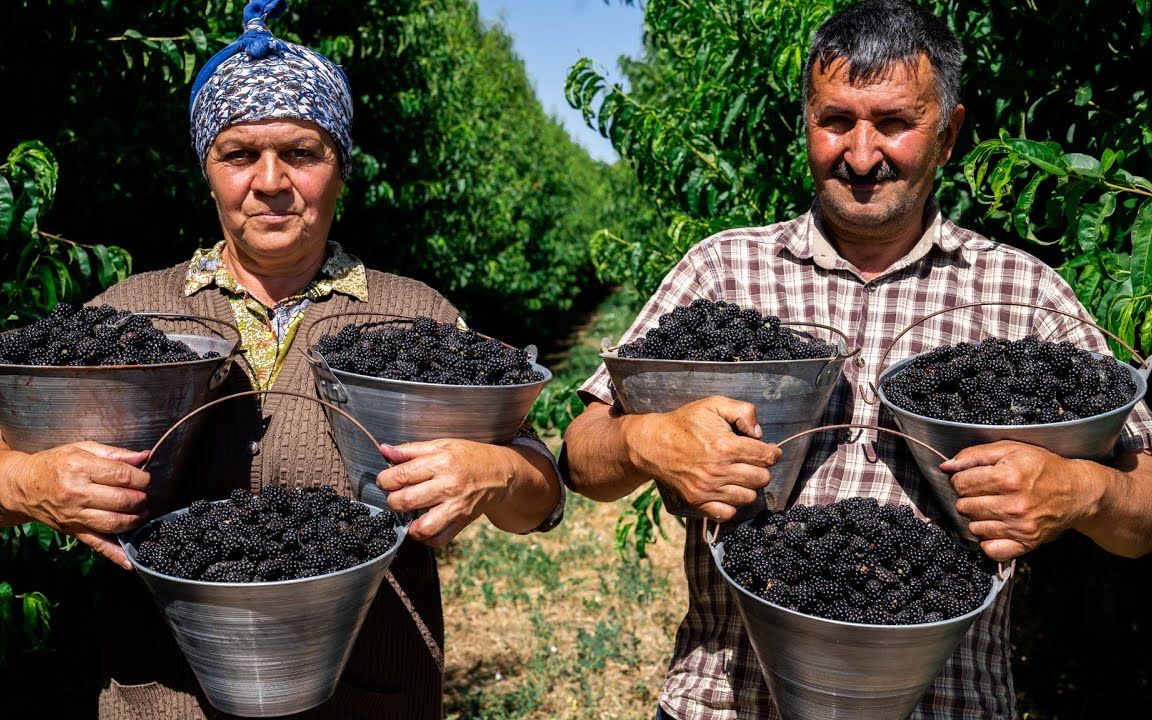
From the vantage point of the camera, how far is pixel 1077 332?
206 cm

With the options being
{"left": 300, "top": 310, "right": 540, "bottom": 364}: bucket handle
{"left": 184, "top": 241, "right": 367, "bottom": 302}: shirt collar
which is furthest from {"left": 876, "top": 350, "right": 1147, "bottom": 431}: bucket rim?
{"left": 184, "top": 241, "right": 367, "bottom": 302}: shirt collar

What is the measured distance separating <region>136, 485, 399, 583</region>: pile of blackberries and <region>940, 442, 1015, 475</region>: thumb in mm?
1118

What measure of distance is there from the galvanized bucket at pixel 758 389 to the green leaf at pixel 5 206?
1.99 meters

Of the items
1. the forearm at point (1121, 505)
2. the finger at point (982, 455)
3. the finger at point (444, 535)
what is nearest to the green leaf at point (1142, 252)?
the forearm at point (1121, 505)

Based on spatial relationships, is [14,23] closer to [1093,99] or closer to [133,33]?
[133,33]

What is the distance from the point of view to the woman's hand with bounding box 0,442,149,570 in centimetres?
172

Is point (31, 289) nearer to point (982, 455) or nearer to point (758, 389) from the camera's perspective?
point (758, 389)

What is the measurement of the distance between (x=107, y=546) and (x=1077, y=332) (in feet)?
7.05

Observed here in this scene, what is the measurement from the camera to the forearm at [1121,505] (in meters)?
1.78

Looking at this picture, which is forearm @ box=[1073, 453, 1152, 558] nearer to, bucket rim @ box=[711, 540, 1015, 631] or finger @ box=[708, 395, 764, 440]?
bucket rim @ box=[711, 540, 1015, 631]

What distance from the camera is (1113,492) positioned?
180 cm

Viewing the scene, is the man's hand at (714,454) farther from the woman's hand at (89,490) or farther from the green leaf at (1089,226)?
the green leaf at (1089,226)

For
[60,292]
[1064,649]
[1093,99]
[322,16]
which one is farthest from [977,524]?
[322,16]

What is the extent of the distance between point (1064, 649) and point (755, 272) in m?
3.68
